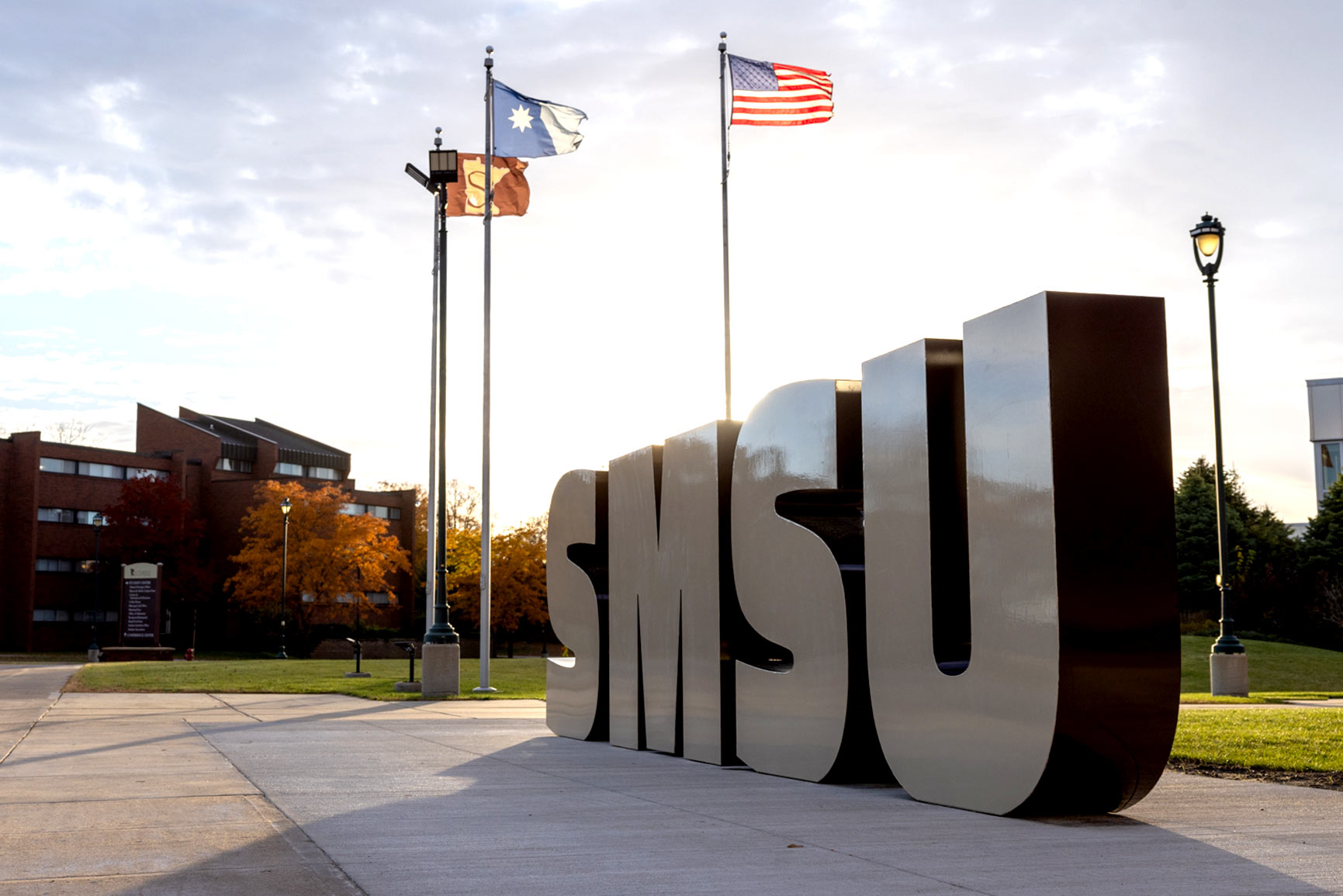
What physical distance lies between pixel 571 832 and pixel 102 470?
217ft

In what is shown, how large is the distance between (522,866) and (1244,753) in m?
8.20

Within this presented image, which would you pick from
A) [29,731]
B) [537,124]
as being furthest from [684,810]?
[537,124]

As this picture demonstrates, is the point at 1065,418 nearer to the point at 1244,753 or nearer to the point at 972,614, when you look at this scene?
the point at 972,614

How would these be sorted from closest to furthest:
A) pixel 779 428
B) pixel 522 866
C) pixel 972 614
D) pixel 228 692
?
1. pixel 522 866
2. pixel 972 614
3. pixel 779 428
4. pixel 228 692

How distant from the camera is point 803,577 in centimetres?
1075

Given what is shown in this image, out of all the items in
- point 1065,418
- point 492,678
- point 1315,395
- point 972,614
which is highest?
point 1315,395

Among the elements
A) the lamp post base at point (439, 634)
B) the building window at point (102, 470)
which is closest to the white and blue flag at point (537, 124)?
Result: the lamp post base at point (439, 634)

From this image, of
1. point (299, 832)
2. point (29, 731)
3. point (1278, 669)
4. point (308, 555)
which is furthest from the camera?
point (308, 555)

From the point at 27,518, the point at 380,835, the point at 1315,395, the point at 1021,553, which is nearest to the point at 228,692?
the point at 380,835

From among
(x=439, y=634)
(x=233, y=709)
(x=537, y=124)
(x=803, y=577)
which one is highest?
(x=537, y=124)

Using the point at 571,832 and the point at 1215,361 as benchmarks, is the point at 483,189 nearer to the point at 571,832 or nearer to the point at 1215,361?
the point at 1215,361

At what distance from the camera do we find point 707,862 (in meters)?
6.65

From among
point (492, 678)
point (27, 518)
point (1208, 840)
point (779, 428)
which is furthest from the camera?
point (27, 518)

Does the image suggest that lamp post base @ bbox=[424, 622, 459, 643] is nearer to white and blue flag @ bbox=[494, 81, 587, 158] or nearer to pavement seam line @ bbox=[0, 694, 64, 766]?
pavement seam line @ bbox=[0, 694, 64, 766]
